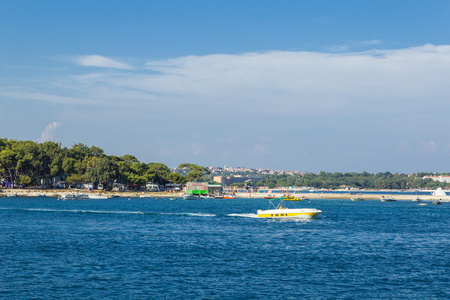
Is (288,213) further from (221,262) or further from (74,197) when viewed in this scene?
(74,197)

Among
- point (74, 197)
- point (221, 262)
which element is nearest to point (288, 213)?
point (221, 262)

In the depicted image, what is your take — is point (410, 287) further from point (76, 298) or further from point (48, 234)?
point (48, 234)

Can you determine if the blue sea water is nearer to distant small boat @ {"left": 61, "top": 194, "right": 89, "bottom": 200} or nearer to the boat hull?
the boat hull

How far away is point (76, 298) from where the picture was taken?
29.6 m

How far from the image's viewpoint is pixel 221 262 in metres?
42.0

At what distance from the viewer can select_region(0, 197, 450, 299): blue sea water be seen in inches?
1253

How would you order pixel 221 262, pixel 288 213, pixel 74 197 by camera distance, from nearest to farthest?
1. pixel 221 262
2. pixel 288 213
3. pixel 74 197

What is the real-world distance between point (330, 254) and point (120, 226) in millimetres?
35524

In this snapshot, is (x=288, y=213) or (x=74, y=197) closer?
(x=288, y=213)

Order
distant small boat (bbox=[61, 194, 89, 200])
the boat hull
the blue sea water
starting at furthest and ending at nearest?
1. distant small boat (bbox=[61, 194, 89, 200])
2. the boat hull
3. the blue sea water

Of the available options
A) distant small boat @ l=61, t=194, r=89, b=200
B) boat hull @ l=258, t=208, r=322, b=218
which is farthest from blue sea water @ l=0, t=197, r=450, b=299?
distant small boat @ l=61, t=194, r=89, b=200

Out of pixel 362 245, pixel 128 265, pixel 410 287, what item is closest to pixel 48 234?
pixel 128 265

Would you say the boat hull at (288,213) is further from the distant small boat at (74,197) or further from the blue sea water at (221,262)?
the distant small boat at (74,197)

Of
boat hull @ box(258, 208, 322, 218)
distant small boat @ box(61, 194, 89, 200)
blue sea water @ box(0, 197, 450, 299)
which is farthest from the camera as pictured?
distant small boat @ box(61, 194, 89, 200)
